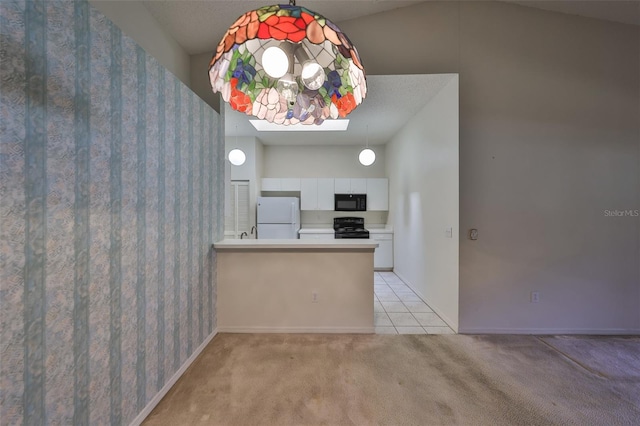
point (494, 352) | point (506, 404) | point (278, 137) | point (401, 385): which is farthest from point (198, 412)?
point (278, 137)

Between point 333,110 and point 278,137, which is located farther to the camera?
point 278,137

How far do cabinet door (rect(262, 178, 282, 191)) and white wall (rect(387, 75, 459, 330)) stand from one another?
2450 mm

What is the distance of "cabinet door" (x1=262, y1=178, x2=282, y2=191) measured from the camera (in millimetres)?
5359

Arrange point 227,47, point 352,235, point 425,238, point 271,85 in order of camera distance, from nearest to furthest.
Answer: point 227,47 → point 271,85 → point 425,238 → point 352,235

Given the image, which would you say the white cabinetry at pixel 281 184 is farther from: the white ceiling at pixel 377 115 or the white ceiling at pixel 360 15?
the white ceiling at pixel 360 15

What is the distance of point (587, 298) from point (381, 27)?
3.55 meters

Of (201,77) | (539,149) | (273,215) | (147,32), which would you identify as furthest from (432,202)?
(147,32)

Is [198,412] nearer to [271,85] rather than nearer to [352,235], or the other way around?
[271,85]

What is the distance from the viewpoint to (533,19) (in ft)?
8.54

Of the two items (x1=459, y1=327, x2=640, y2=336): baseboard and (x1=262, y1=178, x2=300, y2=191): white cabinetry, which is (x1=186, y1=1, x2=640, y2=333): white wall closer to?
(x1=459, y1=327, x2=640, y2=336): baseboard

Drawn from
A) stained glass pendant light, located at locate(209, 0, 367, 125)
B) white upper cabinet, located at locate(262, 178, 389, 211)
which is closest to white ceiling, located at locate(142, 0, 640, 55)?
stained glass pendant light, located at locate(209, 0, 367, 125)

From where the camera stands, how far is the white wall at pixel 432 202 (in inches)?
108

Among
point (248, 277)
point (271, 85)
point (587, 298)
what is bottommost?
point (587, 298)

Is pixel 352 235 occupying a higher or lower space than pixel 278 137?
lower
